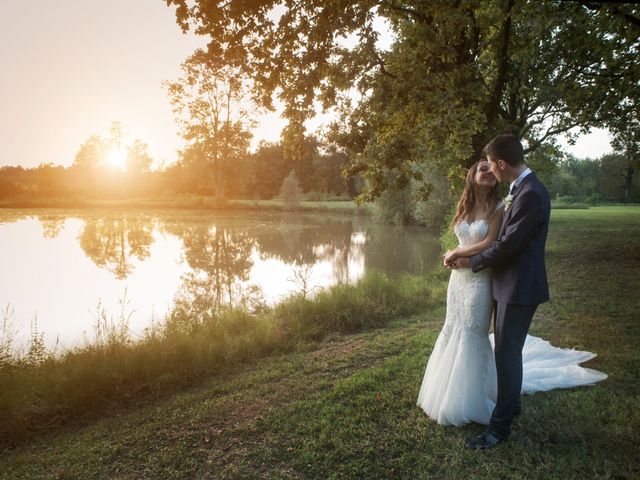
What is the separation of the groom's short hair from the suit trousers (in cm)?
125

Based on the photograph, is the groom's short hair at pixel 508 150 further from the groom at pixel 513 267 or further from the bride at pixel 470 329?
the bride at pixel 470 329

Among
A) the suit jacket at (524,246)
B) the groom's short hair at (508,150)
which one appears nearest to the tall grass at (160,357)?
the suit jacket at (524,246)

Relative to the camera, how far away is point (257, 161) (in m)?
74.5

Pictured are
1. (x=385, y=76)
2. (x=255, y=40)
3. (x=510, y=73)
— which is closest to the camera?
(x=255, y=40)

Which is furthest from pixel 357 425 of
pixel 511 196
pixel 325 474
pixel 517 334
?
pixel 511 196

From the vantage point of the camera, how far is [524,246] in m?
3.33

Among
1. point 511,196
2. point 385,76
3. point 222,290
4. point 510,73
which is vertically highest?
point 510,73

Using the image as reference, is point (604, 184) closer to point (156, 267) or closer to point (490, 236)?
point (156, 267)

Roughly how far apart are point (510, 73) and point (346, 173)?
903 cm

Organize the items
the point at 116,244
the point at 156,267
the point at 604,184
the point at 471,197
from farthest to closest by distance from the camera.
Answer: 1. the point at 604,184
2. the point at 116,244
3. the point at 156,267
4. the point at 471,197

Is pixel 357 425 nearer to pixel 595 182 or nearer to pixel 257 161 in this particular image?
pixel 257 161

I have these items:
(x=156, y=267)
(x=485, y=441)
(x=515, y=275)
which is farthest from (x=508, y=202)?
(x=156, y=267)

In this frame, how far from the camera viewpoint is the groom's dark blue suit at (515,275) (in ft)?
10.7

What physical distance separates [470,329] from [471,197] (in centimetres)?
132
